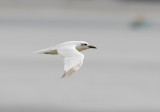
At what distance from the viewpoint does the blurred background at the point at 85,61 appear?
2234 cm

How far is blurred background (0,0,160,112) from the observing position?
2234 cm

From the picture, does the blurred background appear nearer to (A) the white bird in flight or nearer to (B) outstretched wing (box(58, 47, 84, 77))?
(A) the white bird in flight

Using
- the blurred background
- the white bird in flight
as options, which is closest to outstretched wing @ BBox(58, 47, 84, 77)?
the white bird in flight

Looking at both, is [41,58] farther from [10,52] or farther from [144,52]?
Result: [144,52]

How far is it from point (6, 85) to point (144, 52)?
1343 centimetres

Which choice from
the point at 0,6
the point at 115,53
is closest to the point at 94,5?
the point at 0,6

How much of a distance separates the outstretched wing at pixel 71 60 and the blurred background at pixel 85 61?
33.3ft

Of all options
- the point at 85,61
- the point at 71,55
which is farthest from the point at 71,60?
the point at 85,61

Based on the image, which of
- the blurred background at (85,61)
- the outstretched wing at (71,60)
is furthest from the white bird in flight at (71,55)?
the blurred background at (85,61)

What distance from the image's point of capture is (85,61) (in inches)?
1312

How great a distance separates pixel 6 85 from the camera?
24891mm

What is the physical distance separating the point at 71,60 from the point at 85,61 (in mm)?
22902

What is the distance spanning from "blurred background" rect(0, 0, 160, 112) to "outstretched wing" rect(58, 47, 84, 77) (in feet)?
33.3

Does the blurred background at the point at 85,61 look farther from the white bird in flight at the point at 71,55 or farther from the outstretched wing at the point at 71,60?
the outstretched wing at the point at 71,60
